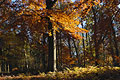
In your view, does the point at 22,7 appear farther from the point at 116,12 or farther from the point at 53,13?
the point at 116,12

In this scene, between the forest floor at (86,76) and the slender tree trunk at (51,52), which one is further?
the slender tree trunk at (51,52)

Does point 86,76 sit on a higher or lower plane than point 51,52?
lower

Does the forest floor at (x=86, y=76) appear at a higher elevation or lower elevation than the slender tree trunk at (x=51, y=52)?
lower

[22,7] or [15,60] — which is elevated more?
[22,7]

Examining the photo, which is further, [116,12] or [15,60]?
[15,60]

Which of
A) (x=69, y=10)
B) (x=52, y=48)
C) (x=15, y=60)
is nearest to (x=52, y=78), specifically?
(x=52, y=48)

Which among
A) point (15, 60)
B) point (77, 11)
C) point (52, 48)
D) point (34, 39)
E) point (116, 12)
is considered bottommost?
point (15, 60)

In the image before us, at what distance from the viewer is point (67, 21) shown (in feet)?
26.9

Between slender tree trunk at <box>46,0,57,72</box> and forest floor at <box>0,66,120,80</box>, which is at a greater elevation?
slender tree trunk at <box>46,0,57,72</box>

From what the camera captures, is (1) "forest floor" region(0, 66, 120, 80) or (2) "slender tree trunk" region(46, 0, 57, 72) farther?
(2) "slender tree trunk" region(46, 0, 57, 72)

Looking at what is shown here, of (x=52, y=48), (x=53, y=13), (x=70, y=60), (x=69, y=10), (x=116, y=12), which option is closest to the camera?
(x=53, y=13)

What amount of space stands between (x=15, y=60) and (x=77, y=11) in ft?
84.2

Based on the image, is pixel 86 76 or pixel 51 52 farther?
pixel 51 52

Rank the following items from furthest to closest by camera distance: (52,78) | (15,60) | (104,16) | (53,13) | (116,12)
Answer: (15,60)
(104,16)
(116,12)
(53,13)
(52,78)
